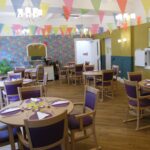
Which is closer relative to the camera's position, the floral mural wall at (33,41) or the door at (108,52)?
the floral mural wall at (33,41)

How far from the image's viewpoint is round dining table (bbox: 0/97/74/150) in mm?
2344

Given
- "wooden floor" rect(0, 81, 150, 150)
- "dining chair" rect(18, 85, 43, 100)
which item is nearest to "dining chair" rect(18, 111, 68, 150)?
"wooden floor" rect(0, 81, 150, 150)

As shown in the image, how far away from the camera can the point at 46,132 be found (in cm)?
200

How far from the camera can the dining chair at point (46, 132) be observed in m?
1.93

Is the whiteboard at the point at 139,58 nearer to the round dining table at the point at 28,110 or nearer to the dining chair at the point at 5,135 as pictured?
the round dining table at the point at 28,110

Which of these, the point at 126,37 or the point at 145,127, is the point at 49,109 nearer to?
the point at 145,127

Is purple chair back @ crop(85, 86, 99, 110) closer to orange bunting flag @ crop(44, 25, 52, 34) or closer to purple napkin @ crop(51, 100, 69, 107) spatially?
purple napkin @ crop(51, 100, 69, 107)

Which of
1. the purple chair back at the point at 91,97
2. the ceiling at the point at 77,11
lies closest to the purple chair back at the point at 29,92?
the purple chair back at the point at 91,97

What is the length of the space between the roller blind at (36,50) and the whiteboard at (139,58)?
4.84 metres

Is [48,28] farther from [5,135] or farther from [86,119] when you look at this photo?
[5,135]

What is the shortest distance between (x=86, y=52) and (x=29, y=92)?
27.8 ft

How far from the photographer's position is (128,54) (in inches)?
308

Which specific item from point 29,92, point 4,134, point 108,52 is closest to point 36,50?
point 108,52

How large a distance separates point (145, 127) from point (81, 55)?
27.2 ft
